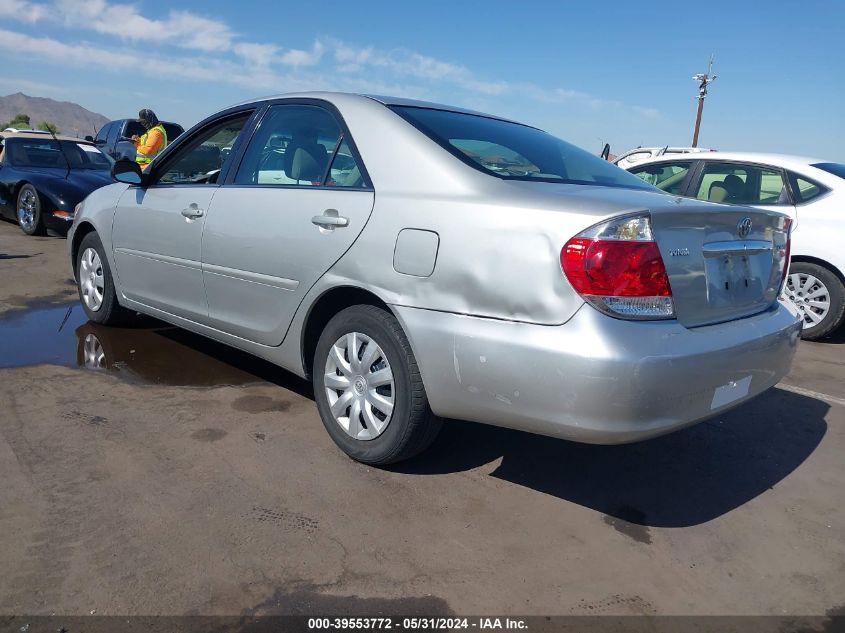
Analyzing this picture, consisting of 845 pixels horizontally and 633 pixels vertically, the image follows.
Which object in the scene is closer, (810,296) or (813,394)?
(813,394)

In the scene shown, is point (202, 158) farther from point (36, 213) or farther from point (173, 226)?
point (36, 213)

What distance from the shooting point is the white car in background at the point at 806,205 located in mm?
5711

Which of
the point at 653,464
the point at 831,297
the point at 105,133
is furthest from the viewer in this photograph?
the point at 105,133

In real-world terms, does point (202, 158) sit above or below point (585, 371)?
above

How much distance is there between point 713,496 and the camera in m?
3.05

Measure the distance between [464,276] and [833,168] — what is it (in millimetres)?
5069

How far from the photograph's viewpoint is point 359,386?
9.98 ft

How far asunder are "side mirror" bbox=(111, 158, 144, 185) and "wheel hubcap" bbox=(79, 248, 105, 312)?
87cm

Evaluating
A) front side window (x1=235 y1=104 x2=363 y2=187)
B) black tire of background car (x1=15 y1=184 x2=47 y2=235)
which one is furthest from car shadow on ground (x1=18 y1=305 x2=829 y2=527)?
black tire of background car (x1=15 y1=184 x2=47 y2=235)

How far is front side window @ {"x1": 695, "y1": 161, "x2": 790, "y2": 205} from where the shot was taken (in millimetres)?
6062

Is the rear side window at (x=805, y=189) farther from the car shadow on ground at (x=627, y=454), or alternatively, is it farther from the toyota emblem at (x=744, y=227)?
the toyota emblem at (x=744, y=227)

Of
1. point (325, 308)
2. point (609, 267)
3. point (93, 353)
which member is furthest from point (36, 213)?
point (609, 267)

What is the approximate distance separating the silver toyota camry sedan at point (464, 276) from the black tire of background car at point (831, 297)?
306 centimetres

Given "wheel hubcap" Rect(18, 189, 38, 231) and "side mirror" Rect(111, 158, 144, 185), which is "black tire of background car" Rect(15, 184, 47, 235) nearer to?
"wheel hubcap" Rect(18, 189, 38, 231)
